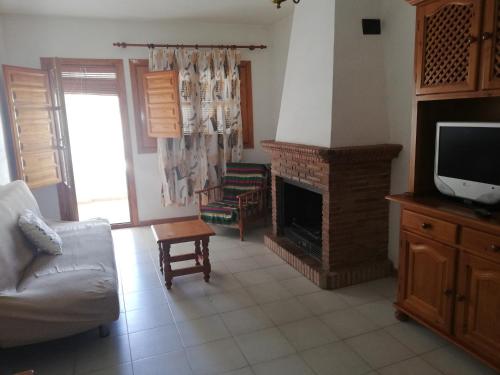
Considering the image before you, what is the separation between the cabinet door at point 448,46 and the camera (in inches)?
77.2

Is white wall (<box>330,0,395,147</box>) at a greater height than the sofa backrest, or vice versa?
white wall (<box>330,0,395,147</box>)

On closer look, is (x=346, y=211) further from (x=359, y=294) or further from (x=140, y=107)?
(x=140, y=107)

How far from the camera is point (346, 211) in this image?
3.11 meters

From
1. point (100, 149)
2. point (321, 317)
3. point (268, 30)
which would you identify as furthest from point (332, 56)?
point (100, 149)

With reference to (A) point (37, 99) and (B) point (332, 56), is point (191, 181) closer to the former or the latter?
(A) point (37, 99)

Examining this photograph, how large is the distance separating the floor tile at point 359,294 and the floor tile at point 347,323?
15 centimetres

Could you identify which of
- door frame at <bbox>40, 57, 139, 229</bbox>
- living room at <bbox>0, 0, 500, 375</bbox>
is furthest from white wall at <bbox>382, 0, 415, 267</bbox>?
door frame at <bbox>40, 57, 139, 229</bbox>

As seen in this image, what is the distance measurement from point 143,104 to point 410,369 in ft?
13.3

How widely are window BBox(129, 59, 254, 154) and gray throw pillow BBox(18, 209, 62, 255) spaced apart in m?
2.11

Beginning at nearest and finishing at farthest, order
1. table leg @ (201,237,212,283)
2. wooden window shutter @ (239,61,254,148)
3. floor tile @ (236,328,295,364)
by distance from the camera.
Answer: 1. floor tile @ (236,328,295,364)
2. table leg @ (201,237,212,283)
3. wooden window shutter @ (239,61,254,148)

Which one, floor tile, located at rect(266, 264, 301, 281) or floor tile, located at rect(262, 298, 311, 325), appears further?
floor tile, located at rect(266, 264, 301, 281)

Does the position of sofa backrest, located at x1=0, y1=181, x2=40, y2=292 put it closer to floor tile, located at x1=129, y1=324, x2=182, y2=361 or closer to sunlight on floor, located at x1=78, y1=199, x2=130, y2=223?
floor tile, located at x1=129, y1=324, x2=182, y2=361

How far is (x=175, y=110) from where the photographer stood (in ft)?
14.9

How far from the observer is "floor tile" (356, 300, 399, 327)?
261cm
